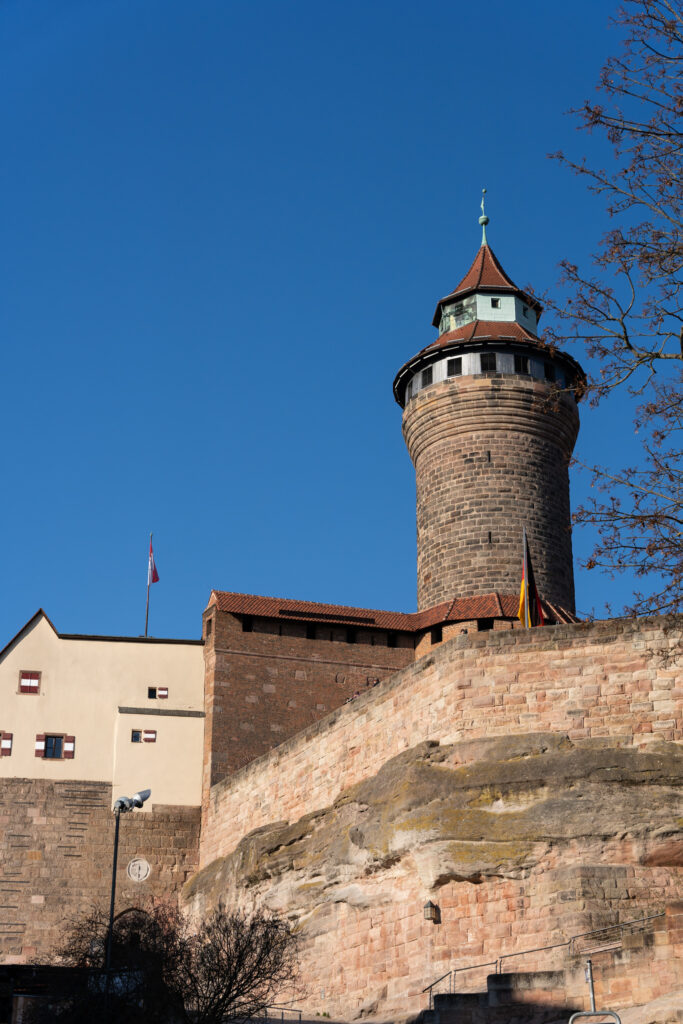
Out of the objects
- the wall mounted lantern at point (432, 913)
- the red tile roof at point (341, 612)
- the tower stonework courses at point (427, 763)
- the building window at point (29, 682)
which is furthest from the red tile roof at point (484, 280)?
the wall mounted lantern at point (432, 913)

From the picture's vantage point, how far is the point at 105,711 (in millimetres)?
36750

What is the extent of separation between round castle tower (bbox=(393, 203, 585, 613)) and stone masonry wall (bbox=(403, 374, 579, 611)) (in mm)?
25

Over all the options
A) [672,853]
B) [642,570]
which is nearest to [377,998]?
[672,853]

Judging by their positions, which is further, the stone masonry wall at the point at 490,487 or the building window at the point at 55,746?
the building window at the point at 55,746

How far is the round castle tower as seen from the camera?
35688 mm

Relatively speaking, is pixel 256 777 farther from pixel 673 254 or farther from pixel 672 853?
pixel 673 254

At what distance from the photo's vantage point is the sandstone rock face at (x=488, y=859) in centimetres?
2175

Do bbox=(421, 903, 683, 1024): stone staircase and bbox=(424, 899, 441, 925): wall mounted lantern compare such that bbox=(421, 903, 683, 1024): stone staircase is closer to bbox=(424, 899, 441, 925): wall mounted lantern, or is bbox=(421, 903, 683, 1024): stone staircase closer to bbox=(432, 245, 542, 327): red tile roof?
bbox=(424, 899, 441, 925): wall mounted lantern

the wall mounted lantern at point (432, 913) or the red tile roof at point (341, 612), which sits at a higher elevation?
the red tile roof at point (341, 612)

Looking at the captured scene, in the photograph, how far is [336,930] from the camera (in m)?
25.7

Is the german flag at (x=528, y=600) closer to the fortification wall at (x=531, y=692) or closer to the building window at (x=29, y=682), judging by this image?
the fortification wall at (x=531, y=692)

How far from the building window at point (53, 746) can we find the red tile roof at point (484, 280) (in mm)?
15420

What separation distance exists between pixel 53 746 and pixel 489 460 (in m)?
13.0

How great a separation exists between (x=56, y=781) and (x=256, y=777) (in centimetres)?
619
